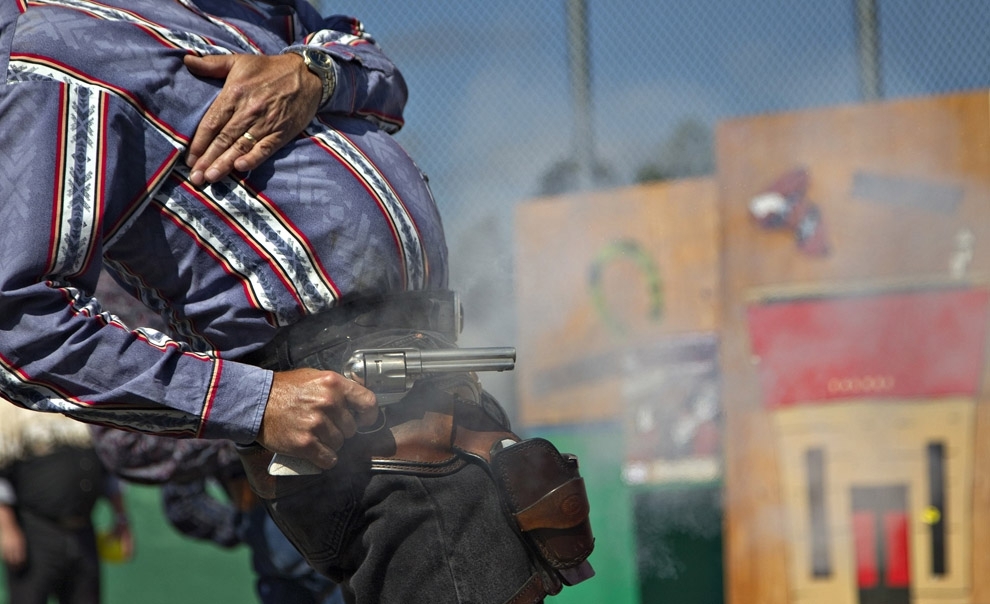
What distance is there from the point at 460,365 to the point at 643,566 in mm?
2452

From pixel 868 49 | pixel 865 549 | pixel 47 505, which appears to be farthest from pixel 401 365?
pixel 47 505

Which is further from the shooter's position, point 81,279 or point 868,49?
point 868,49

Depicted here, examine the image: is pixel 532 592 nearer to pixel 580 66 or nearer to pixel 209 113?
pixel 209 113

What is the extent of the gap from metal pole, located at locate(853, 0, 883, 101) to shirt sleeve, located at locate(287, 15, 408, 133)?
1.89 metres

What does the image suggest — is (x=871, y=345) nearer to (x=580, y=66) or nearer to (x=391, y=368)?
(x=580, y=66)

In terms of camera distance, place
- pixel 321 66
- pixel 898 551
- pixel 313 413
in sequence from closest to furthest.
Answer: pixel 313 413, pixel 321 66, pixel 898 551

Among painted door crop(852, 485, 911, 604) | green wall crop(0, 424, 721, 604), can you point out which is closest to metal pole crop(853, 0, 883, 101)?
painted door crop(852, 485, 911, 604)

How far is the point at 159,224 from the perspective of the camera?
56.9 inches

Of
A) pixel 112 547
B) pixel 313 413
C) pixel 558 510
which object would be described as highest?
pixel 313 413

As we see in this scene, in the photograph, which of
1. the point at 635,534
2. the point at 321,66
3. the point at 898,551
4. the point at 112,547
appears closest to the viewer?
the point at 321,66

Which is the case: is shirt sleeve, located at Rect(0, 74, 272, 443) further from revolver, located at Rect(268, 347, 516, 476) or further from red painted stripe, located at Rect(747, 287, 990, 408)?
red painted stripe, located at Rect(747, 287, 990, 408)

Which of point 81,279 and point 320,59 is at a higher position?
point 320,59

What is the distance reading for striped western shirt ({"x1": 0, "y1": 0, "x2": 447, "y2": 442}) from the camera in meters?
1.31

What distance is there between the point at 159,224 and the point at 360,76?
1.36ft
